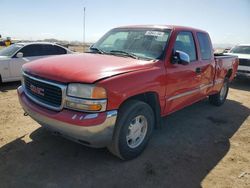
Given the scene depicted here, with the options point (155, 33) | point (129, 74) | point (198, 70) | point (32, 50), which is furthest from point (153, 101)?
point (32, 50)

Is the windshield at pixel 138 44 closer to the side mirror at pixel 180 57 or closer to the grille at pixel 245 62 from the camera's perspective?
the side mirror at pixel 180 57

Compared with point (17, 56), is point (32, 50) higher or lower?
higher

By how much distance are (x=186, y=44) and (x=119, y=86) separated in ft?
7.42

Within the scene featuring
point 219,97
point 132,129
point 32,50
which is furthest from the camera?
point 32,50

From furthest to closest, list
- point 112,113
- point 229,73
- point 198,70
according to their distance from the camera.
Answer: point 229,73, point 198,70, point 112,113

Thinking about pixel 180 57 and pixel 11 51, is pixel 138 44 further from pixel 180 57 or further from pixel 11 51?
pixel 11 51

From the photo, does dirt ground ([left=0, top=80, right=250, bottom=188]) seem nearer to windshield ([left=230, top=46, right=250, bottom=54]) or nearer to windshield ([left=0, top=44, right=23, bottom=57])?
windshield ([left=0, top=44, right=23, bottom=57])

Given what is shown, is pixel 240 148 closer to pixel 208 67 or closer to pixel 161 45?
pixel 208 67

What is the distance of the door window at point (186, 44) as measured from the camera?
468cm

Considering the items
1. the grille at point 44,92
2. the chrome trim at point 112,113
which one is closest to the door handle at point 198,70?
the chrome trim at point 112,113

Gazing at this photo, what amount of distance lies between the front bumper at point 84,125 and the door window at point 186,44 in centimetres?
204

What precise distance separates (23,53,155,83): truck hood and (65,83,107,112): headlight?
0.09 m

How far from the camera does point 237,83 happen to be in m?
11.7

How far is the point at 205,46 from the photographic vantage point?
582cm
